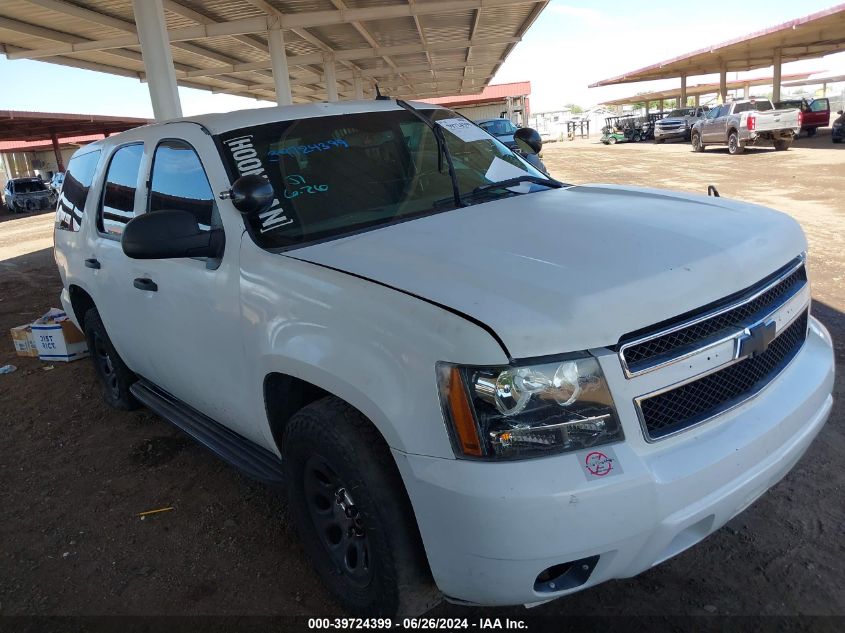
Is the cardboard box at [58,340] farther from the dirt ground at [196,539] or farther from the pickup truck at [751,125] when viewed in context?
the pickup truck at [751,125]

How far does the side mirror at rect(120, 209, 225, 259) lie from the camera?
8.16ft

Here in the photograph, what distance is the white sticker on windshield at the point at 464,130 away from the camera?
3.42 metres

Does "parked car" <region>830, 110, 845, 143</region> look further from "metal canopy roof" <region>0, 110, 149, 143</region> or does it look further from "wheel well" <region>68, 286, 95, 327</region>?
"metal canopy roof" <region>0, 110, 149, 143</region>

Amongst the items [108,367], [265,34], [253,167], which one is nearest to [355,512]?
[253,167]

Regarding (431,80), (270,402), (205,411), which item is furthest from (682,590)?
(431,80)

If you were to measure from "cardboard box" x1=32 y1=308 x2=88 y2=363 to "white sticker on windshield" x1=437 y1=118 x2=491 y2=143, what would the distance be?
416 centimetres

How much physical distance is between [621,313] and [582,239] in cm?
52

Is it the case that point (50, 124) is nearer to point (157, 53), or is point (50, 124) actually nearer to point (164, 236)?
point (157, 53)

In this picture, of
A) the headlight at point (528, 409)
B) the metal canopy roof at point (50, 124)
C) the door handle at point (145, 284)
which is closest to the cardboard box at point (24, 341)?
the door handle at point (145, 284)

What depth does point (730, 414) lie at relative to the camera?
6.40 ft

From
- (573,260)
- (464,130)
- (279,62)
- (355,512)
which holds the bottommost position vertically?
(355,512)

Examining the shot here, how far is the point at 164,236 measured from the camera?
249 centimetres

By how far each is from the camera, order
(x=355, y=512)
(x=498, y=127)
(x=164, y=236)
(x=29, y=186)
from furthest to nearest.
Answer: (x=29, y=186) < (x=498, y=127) < (x=164, y=236) < (x=355, y=512)

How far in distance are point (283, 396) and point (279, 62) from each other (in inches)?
633
